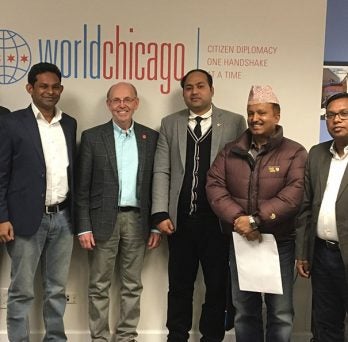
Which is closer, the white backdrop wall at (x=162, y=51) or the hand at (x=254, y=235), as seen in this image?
the hand at (x=254, y=235)

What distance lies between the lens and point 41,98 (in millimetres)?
2363

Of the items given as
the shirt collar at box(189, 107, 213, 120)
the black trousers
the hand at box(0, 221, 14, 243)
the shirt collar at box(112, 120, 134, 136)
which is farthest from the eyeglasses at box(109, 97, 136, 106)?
the hand at box(0, 221, 14, 243)

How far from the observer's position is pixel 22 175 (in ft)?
7.57

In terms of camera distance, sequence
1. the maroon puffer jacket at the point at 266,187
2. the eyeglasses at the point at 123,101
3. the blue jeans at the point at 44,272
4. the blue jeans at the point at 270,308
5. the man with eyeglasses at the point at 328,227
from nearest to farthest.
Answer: the man with eyeglasses at the point at 328,227 → the maroon puffer jacket at the point at 266,187 → the blue jeans at the point at 270,308 → the blue jeans at the point at 44,272 → the eyeglasses at the point at 123,101

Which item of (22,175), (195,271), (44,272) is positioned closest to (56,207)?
(22,175)

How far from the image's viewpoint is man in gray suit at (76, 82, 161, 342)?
2.51 m

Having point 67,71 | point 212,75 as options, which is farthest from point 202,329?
point 67,71

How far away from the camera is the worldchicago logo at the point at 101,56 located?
272 cm

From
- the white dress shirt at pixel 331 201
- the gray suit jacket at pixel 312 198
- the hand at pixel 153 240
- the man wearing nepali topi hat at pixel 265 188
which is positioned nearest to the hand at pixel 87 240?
the hand at pixel 153 240

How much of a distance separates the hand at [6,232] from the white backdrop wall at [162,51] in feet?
1.73

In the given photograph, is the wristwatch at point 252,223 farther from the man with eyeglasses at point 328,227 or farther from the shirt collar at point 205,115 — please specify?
the shirt collar at point 205,115

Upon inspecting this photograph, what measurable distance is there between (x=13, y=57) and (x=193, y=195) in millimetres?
1401

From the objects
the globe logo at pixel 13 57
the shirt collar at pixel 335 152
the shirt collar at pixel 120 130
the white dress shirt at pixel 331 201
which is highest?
the globe logo at pixel 13 57

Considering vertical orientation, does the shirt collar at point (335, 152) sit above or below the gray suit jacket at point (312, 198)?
above
